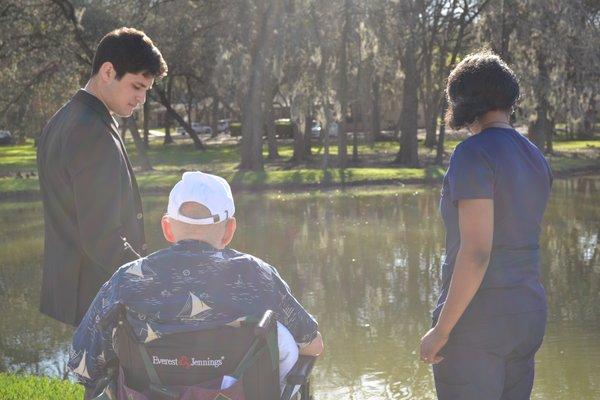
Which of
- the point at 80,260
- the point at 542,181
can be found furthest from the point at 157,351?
the point at 542,181

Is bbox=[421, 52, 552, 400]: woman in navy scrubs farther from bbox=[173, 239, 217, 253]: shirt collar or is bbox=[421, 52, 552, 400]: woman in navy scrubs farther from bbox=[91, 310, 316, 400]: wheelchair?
bbox=[173, 239, 217, 253]: shirt collar

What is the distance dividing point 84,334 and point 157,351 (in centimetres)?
32

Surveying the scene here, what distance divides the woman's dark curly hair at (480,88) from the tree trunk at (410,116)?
24407 millimetres

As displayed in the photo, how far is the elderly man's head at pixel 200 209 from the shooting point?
2864mm

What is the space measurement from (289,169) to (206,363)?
25.3 meters

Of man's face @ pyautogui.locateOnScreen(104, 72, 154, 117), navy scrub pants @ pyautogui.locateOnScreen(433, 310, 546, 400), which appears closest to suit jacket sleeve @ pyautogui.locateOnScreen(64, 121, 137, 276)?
man's face @ pyautogui.locateOnScreen(104, 72, 154, 117)

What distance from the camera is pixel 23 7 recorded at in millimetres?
26500

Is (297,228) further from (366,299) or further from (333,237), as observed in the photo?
(366,299)

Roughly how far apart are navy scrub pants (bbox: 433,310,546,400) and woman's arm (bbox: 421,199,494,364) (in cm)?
10

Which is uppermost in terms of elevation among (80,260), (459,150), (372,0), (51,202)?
(372,0)

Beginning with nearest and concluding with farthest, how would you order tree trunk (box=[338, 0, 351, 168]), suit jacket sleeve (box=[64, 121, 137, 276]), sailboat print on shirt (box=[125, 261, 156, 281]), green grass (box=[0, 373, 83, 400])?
sailboat print on shirt (box=[125, 261, 156, 281]), suit jacket sleeve (box=[64, 121, 137, 276]), green grass (box=[0, 373, 83, 400]), tree trunk (box=[338, 0, 351, 168])

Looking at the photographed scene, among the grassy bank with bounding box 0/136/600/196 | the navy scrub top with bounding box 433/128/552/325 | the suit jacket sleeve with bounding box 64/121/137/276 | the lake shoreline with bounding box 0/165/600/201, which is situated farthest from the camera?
the grassy bank with bounding box 0/136/600/196

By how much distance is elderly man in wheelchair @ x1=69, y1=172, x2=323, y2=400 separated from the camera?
269 centimetres

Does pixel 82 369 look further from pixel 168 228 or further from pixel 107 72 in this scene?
pixel 107 72
